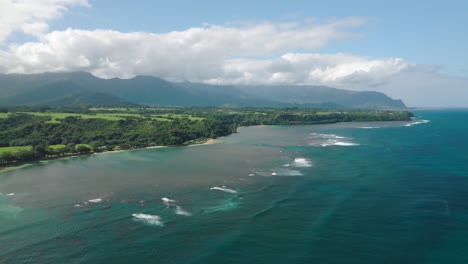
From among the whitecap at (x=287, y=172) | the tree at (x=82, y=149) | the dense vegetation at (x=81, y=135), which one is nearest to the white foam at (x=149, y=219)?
the whitecap at (x=287, y=172)

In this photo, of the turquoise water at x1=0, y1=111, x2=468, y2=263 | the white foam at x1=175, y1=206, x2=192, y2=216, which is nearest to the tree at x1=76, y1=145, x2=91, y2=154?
the turquoise water at x1=0, y1=111, x2=468, y2=263

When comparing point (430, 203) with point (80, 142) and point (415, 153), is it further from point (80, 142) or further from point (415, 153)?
point (80, 142)

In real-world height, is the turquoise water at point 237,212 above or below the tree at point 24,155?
below

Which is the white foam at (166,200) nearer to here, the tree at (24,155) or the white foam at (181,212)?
the white foam at (181,212)

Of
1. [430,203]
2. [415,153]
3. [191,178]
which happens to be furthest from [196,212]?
[415,153]

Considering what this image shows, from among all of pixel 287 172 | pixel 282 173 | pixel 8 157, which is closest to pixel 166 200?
pixel 282 173

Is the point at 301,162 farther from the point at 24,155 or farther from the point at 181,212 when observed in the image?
the point at 24,155
